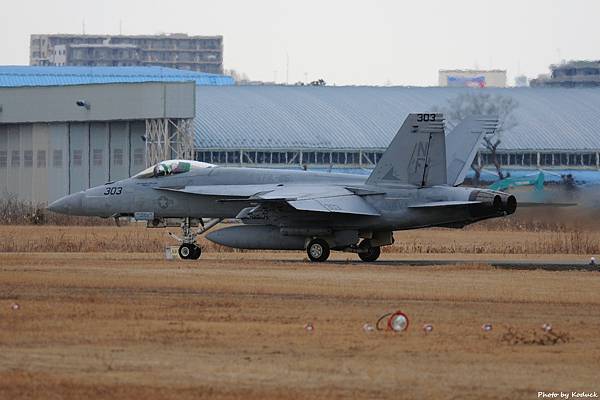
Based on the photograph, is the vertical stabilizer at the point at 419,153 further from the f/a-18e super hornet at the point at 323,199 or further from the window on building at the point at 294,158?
the window on building at the point at 294,158

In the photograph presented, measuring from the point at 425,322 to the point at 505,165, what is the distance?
67.6 m

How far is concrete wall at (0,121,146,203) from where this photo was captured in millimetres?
68250

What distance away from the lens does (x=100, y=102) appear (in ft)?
218

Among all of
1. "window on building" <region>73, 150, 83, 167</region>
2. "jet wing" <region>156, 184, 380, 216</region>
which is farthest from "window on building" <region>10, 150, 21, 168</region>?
"jet wing" <region>156, 184, 380, 216</region>

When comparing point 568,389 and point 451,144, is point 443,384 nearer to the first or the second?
point 568,389

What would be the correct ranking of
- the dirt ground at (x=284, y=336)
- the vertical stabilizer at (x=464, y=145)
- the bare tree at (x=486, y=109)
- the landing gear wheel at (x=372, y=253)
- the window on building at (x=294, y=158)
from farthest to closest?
the bare tree at (x=486, y=109) → the window on building at (x=294, y=158) → the vertical stabilizer at (x=464, y=145) → the landing gear wheel at (x=372, y=253) → the dirt ground at (x=284, y=336)

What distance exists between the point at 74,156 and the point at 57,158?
36.1 inches

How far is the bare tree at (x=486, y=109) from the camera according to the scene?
280 ft

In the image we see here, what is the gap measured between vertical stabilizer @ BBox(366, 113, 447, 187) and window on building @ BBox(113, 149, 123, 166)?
37.3 metres

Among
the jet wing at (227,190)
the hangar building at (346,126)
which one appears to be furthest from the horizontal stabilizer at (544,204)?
the hangar building at (346,126)

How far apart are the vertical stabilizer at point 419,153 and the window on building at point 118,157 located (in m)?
37.3

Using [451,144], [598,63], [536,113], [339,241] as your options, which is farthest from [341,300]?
[598,63]

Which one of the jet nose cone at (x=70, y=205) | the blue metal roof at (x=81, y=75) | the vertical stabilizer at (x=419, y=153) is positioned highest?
the blue metal roof at (x=81, y=75)

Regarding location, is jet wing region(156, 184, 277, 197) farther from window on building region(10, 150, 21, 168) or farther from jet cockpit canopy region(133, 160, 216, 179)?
window on building region(10, 150, 21, 168)
